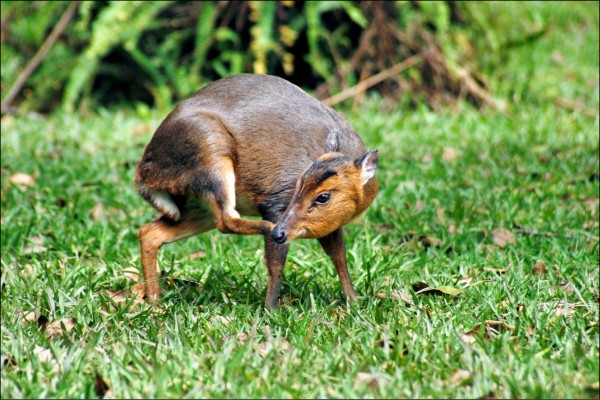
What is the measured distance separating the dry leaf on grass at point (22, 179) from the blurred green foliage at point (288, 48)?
257 cm

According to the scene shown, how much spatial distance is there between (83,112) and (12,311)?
595 cm

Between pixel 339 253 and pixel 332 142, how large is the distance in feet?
2.00

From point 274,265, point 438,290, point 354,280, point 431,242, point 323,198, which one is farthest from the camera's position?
point 431,242

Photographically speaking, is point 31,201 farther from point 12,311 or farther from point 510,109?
point 510,109

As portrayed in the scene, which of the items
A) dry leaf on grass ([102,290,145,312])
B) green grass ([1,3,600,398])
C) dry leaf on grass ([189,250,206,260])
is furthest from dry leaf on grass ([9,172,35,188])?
dry leaf on grass ([102,290,145,312])

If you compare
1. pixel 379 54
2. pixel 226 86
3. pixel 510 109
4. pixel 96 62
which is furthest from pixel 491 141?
pixel 96 62

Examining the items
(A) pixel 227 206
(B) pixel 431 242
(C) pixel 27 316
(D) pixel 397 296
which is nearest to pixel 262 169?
(A) pixel 227 206

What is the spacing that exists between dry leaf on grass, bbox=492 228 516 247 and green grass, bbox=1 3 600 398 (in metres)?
0.04

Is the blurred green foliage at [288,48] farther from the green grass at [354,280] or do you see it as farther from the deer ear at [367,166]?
A: the deer ear at [367,166]

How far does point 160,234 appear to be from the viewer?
4.62 m

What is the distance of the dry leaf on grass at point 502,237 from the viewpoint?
5395mm

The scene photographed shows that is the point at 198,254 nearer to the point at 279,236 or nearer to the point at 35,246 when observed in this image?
the point at 35,246

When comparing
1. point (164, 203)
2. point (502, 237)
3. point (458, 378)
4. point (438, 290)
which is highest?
point (164, 203)

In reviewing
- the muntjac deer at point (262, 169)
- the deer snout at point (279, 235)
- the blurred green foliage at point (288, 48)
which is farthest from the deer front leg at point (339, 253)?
the blurred green foliage at point (288, 48)
